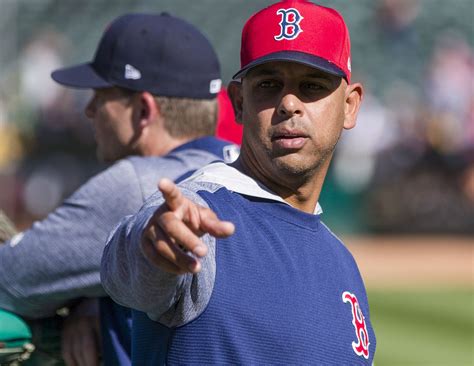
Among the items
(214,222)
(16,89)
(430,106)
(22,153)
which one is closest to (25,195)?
(22,153)

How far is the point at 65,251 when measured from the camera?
3059 mm

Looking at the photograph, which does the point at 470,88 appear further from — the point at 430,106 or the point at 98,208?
the point at 98,208

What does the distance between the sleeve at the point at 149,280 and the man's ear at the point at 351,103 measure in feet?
2.12

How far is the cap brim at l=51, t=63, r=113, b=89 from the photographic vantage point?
3.56 metres

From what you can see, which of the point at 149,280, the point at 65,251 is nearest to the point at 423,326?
the point at 65,251

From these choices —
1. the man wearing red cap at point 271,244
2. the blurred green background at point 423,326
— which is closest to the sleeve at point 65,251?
the man wearing red cap at point 271,244

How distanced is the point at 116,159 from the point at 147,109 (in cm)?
21

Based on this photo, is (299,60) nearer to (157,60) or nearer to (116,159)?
(157,60)

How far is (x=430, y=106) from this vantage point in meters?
15.7

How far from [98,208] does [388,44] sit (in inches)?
585

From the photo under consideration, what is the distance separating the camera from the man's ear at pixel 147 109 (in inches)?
137

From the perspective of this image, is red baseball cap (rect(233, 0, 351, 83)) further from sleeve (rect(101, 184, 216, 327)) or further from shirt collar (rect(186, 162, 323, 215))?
sleeve (rect(101, 184, 216, 327))

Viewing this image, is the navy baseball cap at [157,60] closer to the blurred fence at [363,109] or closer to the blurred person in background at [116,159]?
the blurred person in background at [116,159]

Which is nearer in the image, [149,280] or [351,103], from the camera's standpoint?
[149,280]
